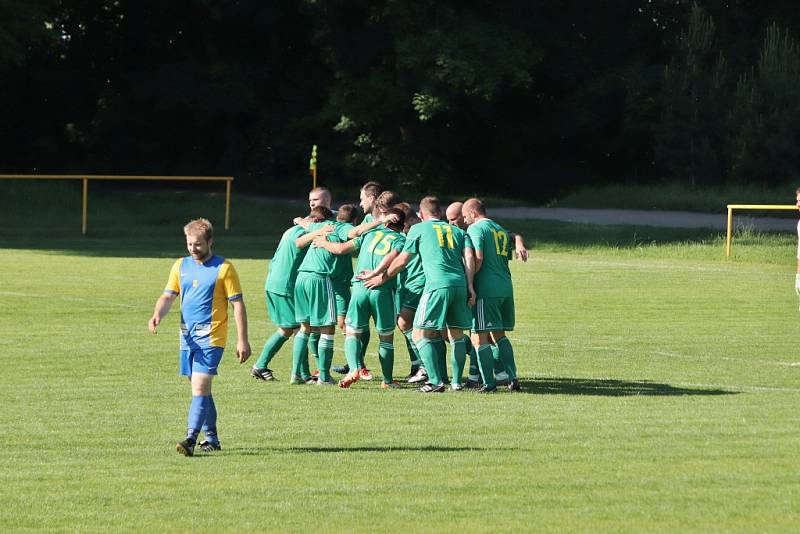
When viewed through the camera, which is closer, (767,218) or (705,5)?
(767,218)

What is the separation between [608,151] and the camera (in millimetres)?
58469

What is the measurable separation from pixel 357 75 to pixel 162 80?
25.8ft

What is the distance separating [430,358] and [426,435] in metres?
2.66

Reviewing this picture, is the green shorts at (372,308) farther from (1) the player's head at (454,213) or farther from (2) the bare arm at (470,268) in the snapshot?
(1) the player's head at (454,213)

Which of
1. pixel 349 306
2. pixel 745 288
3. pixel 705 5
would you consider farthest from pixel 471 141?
pixel 349 306

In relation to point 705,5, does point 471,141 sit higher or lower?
lower

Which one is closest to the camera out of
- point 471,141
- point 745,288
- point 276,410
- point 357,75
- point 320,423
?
point 320,423

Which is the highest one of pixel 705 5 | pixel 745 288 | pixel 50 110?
pixel 705 5

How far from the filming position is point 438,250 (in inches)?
502

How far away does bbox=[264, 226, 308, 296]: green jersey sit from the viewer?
45.4 ft

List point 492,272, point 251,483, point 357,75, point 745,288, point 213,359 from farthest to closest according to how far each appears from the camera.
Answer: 1. point 357,75
2. point 745,288
3. point 492,272
4. point 213,359
5. point 251,483

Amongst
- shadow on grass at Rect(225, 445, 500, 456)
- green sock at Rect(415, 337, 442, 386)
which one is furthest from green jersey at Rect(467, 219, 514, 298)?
shadow on grass at Rect(225, 445, 500, 456)

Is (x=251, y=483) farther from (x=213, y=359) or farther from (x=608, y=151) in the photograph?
(x=608, y=151)

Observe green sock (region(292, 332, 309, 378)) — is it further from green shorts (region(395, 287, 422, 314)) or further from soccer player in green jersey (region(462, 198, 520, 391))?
soccer player in green jersey (region(462, 198, 520, 391))
